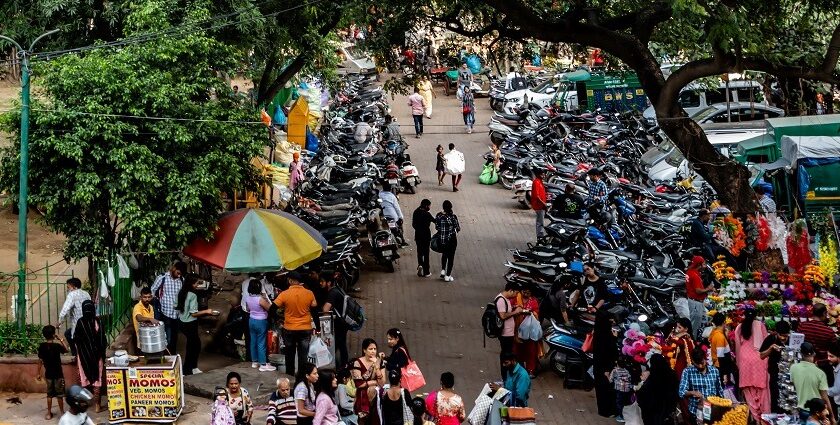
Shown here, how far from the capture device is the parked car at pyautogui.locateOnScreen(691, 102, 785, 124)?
28.5 metres

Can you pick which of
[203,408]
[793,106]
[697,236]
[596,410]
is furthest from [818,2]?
[793,106]

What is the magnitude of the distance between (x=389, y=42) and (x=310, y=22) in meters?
1.93

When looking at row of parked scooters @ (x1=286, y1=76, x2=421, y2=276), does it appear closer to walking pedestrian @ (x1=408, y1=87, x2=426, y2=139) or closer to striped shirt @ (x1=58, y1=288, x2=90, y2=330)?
walking pedestrian @ (x1=408, y1=87, x2=426, y2=139)

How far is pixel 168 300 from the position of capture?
14750mm

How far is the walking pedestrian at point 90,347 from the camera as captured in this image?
13594 mm

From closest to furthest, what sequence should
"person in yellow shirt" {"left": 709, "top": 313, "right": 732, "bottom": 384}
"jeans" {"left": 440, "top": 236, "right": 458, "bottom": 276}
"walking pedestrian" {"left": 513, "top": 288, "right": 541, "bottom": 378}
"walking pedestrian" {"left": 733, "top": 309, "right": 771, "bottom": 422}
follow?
"walking pedestrian" {"left": 733, "top": 309, "right": 771, "bottom": 422} → "person in yellow shirt" {"left": 709, "top": 313, "right": 732, "bottom": 384} → "walking pedestrian" {"left": 513, "top": 288, "right": 541, "bottom": 378} → "jeans" {"left": 440, "top": 236, "right": 458, "bottom": 276}

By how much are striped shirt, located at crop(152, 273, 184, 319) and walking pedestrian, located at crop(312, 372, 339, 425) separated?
10.4 ft

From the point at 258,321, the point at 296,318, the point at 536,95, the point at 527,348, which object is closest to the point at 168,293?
the point at 258,321

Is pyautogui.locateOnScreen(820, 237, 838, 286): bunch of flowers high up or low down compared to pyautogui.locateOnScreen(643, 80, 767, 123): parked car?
down

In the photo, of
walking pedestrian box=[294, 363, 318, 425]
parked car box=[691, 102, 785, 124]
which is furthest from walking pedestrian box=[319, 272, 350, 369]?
parked car box=[691, 102, 785, 124]

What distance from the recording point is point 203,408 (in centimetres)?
1392

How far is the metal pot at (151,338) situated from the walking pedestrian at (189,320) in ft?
→ 1.41

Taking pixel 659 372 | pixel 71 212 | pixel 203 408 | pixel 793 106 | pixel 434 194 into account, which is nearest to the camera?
pixel 659 372

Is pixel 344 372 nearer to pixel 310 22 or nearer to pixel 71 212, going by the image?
pixel 71 212
